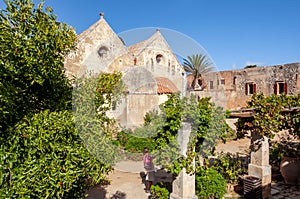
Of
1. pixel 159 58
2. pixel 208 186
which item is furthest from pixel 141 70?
pixel 208 186

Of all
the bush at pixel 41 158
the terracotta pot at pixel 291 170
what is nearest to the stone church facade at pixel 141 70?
the terracotta pot at pixel 291 170

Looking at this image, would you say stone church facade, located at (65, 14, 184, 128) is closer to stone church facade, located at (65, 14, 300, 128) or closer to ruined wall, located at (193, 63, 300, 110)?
stone church facade, located at (65, 14, 300, 128)

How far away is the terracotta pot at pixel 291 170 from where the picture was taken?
7148 millimetres

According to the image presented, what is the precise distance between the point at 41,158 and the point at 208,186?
4666mm

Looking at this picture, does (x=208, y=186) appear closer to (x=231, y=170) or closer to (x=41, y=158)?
(x=231, y=170)

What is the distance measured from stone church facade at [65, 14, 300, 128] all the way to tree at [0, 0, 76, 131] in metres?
9.27

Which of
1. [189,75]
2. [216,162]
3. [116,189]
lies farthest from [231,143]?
[189,75]

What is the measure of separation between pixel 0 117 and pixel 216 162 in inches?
276

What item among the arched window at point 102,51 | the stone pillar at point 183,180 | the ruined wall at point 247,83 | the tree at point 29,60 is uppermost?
the arched window at point 102,51

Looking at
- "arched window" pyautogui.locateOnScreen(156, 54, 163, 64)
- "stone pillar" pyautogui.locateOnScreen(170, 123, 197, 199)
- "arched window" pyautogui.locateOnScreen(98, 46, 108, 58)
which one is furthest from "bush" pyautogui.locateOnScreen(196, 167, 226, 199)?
"arched window" pyautogui.locateOnScreen(156, 54, 163, 64)

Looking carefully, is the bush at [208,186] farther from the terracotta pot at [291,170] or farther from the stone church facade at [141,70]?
the stone church facade at [141,70]

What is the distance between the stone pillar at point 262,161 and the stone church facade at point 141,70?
242 inches

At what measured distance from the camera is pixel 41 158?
244cm

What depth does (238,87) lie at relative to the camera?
21094 mm
